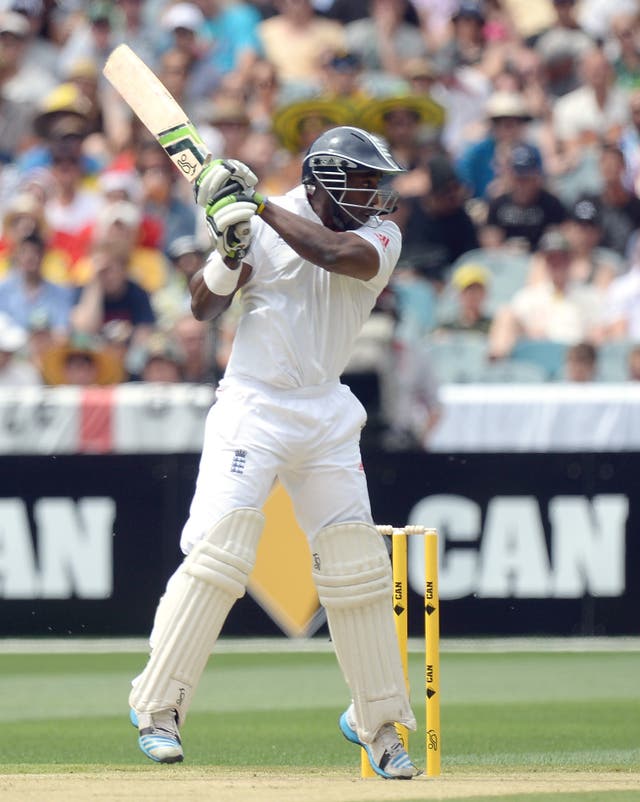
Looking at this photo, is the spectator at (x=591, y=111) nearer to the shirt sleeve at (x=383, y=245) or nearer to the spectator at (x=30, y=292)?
the spectator at (x=30, y=292)

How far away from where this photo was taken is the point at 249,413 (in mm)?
5723

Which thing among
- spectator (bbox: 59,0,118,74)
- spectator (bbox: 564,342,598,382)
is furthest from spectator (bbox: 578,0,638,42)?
spectator (bbox: 564,342,598,382)

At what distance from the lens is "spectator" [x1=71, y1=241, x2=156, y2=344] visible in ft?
39.7

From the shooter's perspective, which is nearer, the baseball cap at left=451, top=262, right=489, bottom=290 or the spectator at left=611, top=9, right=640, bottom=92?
the baseball cap at left=451, top=262, right=489, bottom=290

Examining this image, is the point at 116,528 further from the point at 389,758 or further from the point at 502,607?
the point at 389,758

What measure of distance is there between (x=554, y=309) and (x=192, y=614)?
22.3 ft

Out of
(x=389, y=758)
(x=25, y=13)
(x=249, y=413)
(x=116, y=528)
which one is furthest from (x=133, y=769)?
(x=25, y=13)

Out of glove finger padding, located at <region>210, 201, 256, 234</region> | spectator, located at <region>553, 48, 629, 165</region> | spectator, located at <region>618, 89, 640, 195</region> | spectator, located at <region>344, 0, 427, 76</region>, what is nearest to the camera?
glove finger padding, located at <region>210, 201, 256, 234</region>

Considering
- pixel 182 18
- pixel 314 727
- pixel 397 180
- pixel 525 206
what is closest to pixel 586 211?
pixel 525 206

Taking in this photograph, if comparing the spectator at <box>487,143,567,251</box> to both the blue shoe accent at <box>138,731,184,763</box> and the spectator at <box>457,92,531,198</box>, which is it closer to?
the spectator at <box>457,92,531,198</box>

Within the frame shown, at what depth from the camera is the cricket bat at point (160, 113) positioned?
587 centimetres

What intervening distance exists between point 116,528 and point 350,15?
6.24 m

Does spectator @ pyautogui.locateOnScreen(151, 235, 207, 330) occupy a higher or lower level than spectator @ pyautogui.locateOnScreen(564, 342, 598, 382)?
higher

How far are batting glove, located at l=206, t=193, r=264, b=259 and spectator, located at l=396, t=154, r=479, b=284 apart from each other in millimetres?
7153
